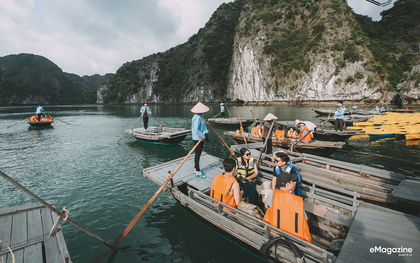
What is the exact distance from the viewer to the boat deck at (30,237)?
9.66 feet

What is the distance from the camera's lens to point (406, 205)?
4.55 m

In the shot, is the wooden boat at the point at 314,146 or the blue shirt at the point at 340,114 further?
the blue shirt at the point at 340,114

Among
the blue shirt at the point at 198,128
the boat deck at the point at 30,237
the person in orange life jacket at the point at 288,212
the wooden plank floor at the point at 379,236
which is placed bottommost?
→ the boat deck at the point at 30,237

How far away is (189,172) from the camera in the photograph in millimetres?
6992

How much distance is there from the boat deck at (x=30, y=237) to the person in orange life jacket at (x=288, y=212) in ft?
11.9

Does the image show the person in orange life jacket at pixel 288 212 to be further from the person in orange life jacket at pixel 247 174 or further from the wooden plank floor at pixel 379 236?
the person in orange life jacket at pixel 247 174

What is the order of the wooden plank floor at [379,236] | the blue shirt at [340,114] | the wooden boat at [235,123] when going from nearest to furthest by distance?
the wooden plank floor at [379,236] < the blue shirt at [340,114] < the wooden boat at [235,123]

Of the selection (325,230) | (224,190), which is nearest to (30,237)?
(224,190)

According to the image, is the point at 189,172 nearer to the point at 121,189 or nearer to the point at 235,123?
the point at 121,189

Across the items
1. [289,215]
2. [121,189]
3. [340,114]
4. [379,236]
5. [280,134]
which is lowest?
[121,189]

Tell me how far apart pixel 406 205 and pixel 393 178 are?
1.41 meters

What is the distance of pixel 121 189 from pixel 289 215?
6.84 meters

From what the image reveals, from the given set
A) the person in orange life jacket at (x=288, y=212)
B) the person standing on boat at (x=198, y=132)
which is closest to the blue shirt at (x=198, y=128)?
the person standing on boat at (x=198, y=132)

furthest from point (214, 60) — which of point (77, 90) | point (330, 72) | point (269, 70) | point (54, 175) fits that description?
point (77, 90)
